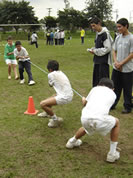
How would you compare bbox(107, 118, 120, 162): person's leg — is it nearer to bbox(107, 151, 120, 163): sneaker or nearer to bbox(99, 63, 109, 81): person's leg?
bbox(107, 151, 120, 163): sneaker

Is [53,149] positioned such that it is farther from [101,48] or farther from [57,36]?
[57,36]

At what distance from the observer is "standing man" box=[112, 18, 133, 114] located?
4.13 meters

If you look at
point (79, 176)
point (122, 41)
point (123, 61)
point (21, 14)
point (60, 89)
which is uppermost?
point (21, 14)

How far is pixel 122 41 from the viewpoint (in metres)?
4.25

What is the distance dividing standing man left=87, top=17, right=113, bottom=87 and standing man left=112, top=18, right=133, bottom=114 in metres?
0.20

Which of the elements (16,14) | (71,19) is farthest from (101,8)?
(16,14)

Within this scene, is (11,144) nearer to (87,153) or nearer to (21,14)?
(87,153)

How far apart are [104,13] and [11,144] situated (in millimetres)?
73682

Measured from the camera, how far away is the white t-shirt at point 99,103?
2648mm

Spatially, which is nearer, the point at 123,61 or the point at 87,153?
the point at 87,153

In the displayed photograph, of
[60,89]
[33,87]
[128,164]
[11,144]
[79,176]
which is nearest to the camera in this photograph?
[79,176]

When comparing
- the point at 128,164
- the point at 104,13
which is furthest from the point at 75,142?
the point at 104,13

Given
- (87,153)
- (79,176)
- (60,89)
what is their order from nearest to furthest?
(79,176), (87,153), (60,89)

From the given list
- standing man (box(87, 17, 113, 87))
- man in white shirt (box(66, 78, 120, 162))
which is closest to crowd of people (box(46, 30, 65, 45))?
standing man (box(87, 17, 113, 87))
